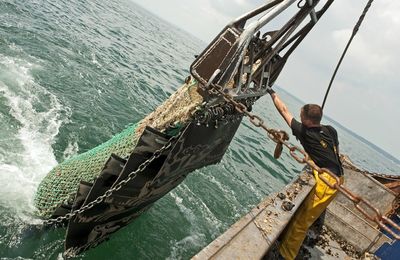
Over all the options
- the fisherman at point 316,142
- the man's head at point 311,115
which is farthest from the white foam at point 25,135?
the man's head at point 311,115

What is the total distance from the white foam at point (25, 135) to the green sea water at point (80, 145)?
0.03m

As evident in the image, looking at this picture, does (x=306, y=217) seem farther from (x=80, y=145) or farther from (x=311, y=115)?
(x=80, y=145)

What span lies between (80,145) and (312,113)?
7.15m

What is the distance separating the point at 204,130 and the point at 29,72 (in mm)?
10560

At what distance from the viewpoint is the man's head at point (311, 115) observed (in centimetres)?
569

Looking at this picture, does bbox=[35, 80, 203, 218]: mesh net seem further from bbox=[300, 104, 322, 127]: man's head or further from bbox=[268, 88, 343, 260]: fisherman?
bbox=[300, 104, 322, 127]: man's head

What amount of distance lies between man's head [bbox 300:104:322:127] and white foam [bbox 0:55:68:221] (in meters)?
5.36

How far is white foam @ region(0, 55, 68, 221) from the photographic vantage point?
724 centimetres

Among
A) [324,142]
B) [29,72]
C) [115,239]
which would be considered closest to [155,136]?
[324,142]

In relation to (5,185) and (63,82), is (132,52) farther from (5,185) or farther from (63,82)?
(5,185)

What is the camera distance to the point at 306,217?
20.9 ft

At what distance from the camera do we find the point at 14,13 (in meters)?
20.1

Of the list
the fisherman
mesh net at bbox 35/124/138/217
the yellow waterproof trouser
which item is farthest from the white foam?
the fisherman

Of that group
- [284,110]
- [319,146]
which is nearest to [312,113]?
[284,110]
